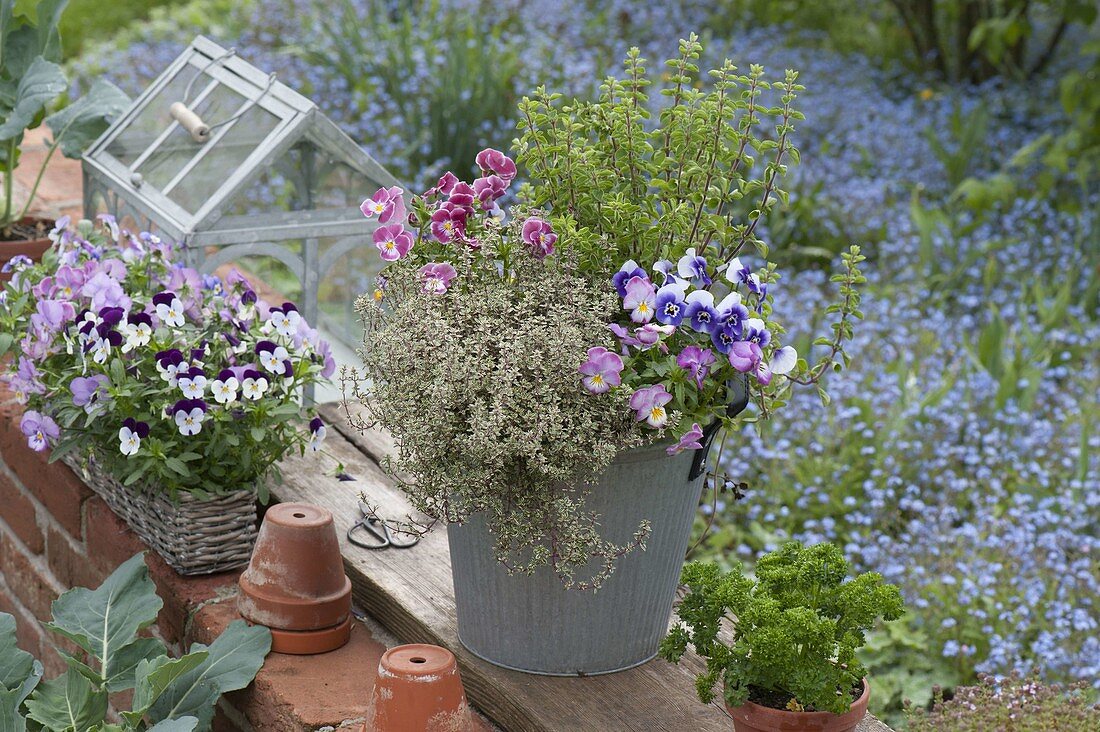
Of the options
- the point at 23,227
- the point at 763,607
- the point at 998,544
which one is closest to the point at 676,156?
the point at 763,607

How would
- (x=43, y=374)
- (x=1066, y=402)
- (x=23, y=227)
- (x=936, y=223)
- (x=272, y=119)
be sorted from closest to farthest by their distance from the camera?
(x=43, y=374), (x=272, y=119), (x=23, y=227), (x=1066, y=402), (x=936, y=223)

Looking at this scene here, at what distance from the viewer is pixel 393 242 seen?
156 cm

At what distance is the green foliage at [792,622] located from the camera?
1315 mm

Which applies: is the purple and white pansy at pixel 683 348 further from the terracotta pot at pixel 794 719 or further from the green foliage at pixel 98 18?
the green foliage at pixel 98 18

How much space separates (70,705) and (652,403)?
899 mm

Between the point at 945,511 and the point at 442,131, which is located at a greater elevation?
the point at 442,131

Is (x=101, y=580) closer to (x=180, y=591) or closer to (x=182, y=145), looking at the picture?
(x=180, y=591)

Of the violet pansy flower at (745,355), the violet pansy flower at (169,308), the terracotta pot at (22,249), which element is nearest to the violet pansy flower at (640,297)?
the violet pansy flower at (745,355)

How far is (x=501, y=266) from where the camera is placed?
1639 mm

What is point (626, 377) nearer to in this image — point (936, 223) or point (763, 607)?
point (763, 607)

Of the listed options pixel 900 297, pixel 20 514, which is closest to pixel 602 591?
pixel 20 514

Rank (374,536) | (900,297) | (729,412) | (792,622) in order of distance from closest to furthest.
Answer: (792,622) → (729,412) → (374,536) → (900,297)

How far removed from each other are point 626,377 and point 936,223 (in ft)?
9.60

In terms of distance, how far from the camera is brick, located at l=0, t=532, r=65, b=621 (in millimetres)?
2355
